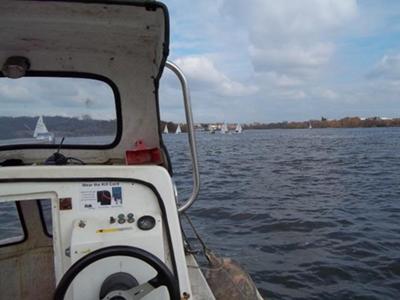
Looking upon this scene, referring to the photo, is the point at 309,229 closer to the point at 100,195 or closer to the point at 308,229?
the point at 308,229

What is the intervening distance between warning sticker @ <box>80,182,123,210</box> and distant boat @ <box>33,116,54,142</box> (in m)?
2.02

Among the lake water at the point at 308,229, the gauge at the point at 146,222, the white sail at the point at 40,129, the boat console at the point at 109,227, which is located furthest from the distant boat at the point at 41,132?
the gauge at the point at 146,222

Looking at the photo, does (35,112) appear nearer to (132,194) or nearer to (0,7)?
(0,7)

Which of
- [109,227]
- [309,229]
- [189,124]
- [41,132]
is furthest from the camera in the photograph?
[309,229]

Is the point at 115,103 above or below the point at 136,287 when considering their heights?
above

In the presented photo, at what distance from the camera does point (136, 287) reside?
2.22 metres

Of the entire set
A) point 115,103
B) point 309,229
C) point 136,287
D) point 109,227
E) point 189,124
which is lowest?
point 309,229

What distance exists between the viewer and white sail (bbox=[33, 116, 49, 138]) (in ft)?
14.0

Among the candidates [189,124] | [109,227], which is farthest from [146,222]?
[189,124]

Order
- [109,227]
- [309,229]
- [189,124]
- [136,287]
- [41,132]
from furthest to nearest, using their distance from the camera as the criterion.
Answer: [309,229] → [41,132] → [189,124] → [109,227] → [136,287]

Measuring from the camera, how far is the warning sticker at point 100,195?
2477mm

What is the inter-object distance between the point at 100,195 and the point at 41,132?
2.10 meters

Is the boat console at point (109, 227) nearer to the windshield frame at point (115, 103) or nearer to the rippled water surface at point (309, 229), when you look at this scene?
the windshield frame at point (115, 103)

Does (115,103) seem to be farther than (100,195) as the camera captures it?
Yes
